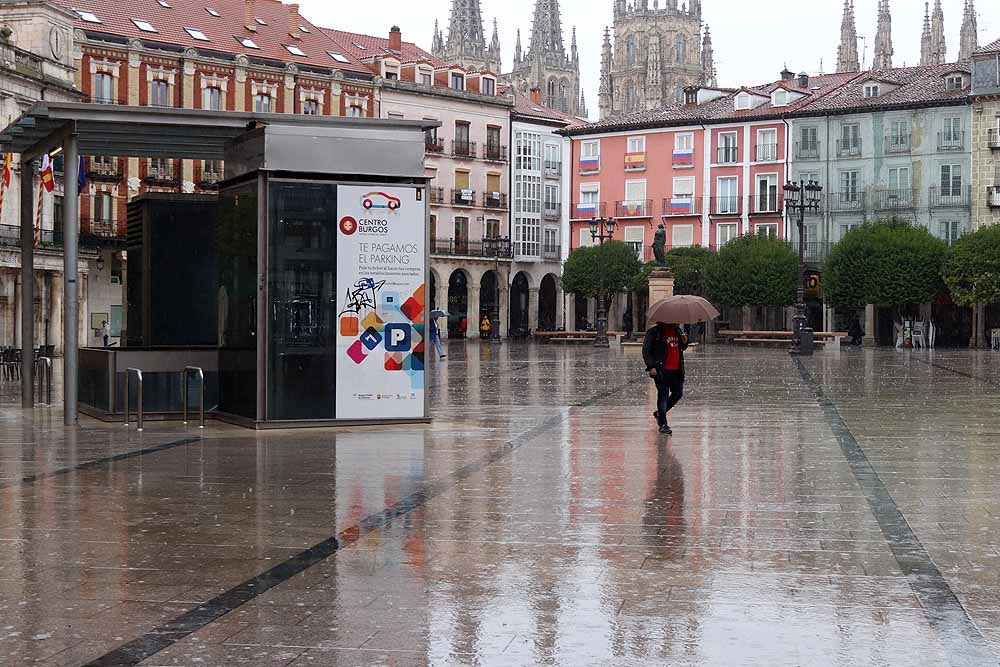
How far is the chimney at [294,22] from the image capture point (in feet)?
252

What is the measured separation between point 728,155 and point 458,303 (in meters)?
18.1

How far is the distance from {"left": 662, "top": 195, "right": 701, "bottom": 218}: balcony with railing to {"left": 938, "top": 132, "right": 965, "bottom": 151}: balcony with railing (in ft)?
46.1

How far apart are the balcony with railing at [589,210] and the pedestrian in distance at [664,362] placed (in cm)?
6910

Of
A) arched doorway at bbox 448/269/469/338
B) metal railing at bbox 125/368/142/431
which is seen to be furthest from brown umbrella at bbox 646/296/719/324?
arched doorway at bbox 448/269/469/338

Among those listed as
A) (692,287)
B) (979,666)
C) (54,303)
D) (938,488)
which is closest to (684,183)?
(692,287)

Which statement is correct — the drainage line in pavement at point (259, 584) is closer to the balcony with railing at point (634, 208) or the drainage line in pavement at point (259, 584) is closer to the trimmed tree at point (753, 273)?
the trimmed tree at point (753, 273)

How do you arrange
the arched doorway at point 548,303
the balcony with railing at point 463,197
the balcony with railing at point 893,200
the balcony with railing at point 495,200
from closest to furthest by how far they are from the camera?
the balcony with railing at point 893,200 < the balcony with railing at point 463,197 < the balcony with railing at point 495,200 < the arched doorway at point 548,303

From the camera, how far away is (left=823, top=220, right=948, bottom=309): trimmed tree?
69375mm

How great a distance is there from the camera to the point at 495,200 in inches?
3418

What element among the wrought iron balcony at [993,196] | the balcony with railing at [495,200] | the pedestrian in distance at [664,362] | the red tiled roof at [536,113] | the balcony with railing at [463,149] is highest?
the red tiled roof at [536,113]

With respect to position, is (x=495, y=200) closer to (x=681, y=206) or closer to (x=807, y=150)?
(x=681, y=206)

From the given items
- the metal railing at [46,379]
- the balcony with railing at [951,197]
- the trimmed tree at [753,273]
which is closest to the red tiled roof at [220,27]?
the trimmed tree at [753,273]

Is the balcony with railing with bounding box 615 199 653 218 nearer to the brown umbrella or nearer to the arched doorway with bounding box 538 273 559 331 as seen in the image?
the arched doorway with bounding box 538 273 559 331

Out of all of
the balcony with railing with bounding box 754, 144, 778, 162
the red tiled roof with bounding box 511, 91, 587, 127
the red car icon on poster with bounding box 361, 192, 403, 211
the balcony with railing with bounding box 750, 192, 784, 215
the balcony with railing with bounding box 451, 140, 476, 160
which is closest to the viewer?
the red car icon on poster with bounding box 361, 192, 403, 211
